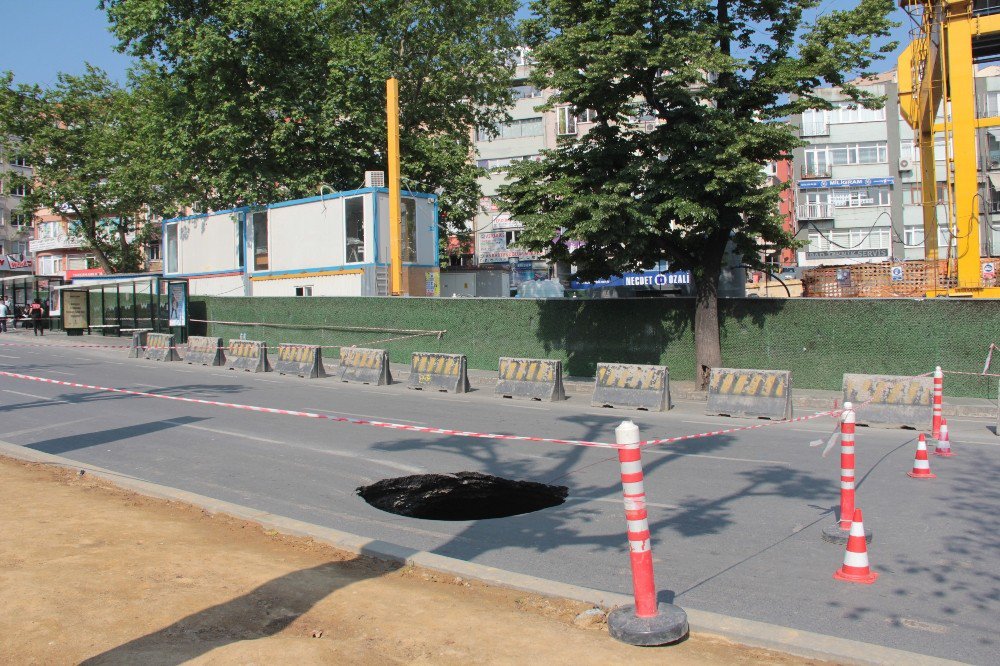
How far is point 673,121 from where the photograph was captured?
16.5m

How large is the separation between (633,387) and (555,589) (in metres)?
11.0

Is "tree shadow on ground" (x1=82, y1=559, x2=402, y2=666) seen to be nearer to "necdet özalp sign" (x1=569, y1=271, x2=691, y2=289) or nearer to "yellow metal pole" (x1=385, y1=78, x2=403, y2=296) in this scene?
"yellow metal pole" (x1=385, y1=78, x2=403, y2=296)

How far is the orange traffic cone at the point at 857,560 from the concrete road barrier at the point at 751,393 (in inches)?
349

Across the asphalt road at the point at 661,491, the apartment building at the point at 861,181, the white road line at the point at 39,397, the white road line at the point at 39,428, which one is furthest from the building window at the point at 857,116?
the white road line at the point at 39,428

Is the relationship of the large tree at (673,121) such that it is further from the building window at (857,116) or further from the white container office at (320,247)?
the building window at (857,116)

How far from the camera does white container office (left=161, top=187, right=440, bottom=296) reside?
2894 cm

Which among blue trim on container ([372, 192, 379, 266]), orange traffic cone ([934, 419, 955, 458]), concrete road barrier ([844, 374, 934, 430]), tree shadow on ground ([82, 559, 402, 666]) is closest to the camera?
tree shadow on ground ([82, 559, 402, 666])

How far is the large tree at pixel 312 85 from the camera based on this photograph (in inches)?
1305

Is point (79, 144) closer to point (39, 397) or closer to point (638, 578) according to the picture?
point (39, 397)

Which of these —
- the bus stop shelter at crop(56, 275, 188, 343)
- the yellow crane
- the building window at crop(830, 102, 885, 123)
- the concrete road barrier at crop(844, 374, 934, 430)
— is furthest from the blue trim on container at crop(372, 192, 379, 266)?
the building window at crop(830, 102, 885, 123)

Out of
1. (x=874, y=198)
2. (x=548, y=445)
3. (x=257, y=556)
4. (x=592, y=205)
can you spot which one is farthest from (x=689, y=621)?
(x=874, y=198)

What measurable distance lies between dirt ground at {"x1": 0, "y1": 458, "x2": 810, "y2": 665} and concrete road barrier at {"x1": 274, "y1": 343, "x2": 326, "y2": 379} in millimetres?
15626

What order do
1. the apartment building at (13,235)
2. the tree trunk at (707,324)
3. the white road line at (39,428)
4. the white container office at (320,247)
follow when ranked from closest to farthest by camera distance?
the white road line at (39,428), the tree trunk at (707,324), the white container office at (320,247), the apartment building at (13,235)

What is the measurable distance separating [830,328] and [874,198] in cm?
3997
